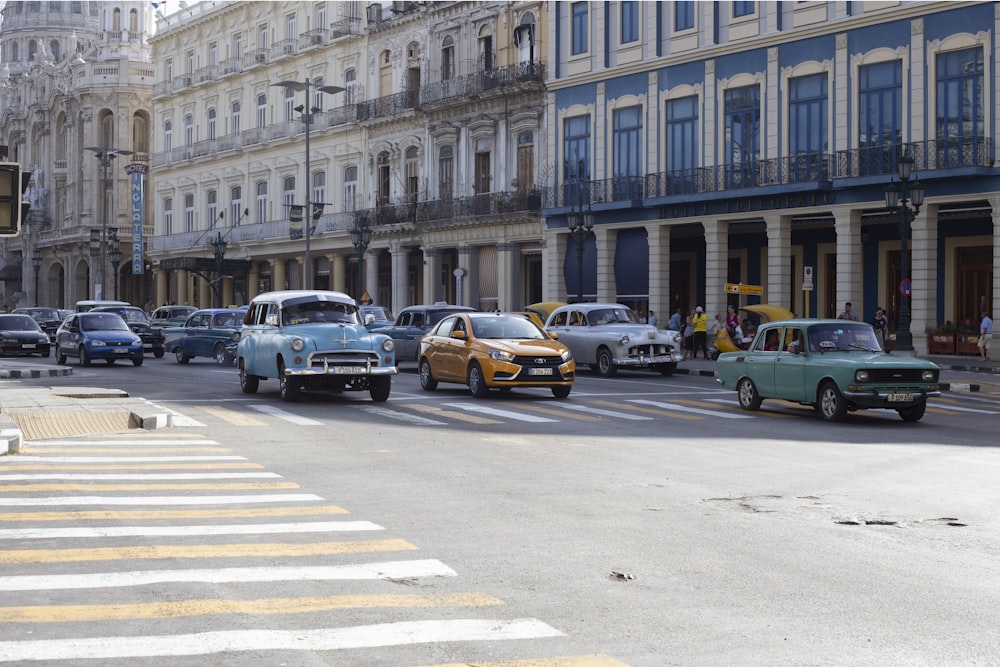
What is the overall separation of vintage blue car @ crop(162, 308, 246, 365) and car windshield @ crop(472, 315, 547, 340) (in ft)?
48.9

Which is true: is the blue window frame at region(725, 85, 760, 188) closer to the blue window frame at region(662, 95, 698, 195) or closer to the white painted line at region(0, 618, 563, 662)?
the blue window frame at region(662, 95, 698, 195)

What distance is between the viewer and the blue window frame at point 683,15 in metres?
45.5

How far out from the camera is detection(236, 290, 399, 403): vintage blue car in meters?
22.5

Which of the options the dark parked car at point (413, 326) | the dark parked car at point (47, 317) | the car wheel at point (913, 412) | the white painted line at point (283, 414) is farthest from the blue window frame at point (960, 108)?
the dark parked car at point (47, 317)

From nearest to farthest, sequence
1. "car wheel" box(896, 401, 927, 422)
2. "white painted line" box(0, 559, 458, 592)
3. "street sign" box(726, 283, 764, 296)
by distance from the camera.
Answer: "white painted line" box(0, 559, 458, 592), "car wheel" box(896, 401, 927, 422), "street sign" box(726, 283, 764, 296)

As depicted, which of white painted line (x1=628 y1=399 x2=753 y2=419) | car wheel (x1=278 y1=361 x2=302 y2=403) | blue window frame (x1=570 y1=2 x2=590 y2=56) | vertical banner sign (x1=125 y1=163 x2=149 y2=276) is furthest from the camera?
vertical banner sign (x1=125 y1=163 x2=149 y2=276)

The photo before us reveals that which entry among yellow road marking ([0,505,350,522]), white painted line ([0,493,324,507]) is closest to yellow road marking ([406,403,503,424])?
white painted line ([0,493,324,507])

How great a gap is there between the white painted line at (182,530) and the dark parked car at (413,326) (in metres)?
24.8

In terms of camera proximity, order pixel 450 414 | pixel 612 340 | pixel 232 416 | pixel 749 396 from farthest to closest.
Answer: pixel 612 340
pixel 749 396
pixel 450 414
pixel 232 416

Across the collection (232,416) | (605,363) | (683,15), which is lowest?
(232,416)

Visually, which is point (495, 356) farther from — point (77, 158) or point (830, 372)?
point (77, 158)

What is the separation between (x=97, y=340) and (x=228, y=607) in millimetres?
31326

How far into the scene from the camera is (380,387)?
76.0 ft

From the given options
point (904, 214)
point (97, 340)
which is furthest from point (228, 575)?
point (97, 340)
